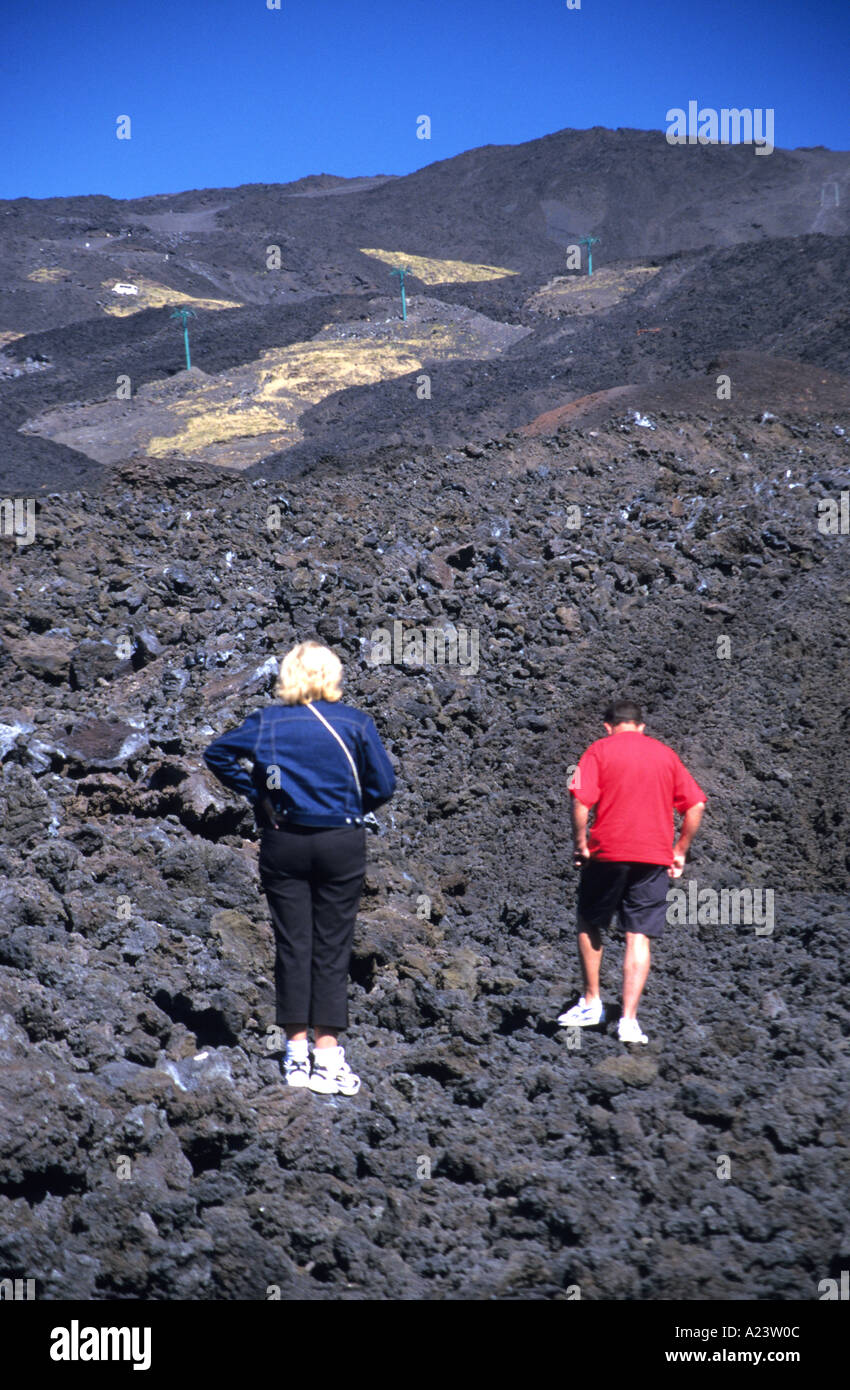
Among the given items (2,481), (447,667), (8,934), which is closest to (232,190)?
(2,481)

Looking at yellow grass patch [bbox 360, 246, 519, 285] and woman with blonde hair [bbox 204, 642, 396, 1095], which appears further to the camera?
yellow grass patch [bbox 360, 246, 519, 285]

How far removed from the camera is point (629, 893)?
420 cm

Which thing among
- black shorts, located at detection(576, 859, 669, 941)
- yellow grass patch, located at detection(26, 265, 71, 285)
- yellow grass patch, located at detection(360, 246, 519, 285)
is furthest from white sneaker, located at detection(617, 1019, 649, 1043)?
yellow grass patch, located at detection(360, 246, 519, 285)

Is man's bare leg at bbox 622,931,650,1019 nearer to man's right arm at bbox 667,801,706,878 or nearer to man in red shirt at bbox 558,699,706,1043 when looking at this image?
man in red shirt at bbox 558,699,706,1043

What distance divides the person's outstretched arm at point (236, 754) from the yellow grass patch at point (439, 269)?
43048mm

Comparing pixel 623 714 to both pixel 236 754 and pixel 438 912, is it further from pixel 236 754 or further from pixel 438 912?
pixel 438 912

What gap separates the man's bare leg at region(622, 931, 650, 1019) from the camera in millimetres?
4156

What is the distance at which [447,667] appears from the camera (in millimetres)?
8773

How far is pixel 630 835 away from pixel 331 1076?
1401 millimetres

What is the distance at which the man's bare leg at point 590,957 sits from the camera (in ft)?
14.0

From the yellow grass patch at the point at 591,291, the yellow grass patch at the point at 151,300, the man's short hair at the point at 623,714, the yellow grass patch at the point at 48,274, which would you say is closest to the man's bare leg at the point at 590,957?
the man's short hair at the point at 623,714

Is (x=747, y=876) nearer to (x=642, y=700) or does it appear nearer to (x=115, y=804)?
(x=642, y=700)

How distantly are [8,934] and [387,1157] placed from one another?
5.77ft

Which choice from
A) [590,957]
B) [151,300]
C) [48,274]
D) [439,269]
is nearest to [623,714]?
[590,957]
